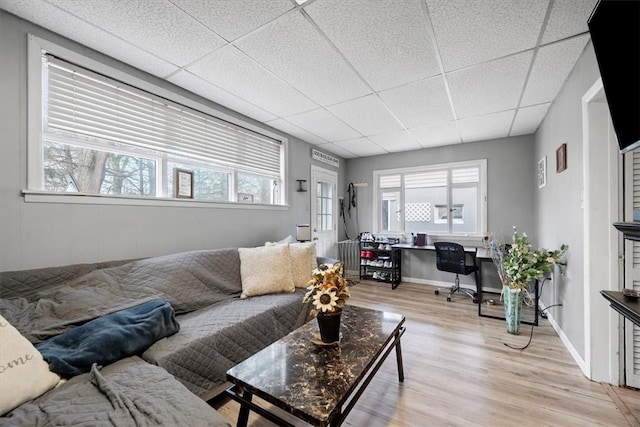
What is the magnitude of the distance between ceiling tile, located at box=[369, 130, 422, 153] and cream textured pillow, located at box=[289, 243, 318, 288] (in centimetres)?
223

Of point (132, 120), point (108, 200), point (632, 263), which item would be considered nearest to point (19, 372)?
point (108, 200)

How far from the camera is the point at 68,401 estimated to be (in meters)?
1.01

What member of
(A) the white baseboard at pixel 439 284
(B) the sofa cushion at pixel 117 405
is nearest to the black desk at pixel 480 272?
(A) the white baseboard at pixel 439 284

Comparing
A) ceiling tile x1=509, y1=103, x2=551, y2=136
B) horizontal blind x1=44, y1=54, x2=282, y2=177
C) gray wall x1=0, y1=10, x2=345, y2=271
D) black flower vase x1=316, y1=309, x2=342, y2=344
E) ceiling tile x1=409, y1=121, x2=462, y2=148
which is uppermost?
ceiling tile x1=509, y1=103, x2=551, y2=136

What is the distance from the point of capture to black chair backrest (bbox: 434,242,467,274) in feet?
12.0

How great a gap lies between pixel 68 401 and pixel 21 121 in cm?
174

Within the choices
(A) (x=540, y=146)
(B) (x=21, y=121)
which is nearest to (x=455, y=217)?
(A) (x=540, y=146)

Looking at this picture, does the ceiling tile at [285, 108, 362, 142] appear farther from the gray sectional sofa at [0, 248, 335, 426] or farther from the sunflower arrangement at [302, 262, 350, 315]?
the sunflower arrangement at [302, 262, 350, 315]

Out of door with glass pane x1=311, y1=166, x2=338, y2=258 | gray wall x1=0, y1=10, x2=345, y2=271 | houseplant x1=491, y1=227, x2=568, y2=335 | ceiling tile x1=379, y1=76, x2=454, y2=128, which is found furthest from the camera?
door with glass pane x1=311, y1=166, x2=338, y2=258

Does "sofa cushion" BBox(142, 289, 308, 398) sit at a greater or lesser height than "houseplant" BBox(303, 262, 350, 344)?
lesser

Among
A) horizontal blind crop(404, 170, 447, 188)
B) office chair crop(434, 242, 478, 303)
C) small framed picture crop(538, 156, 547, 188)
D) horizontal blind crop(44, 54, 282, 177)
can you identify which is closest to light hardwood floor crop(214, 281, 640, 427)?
office chair crop(434, 242, 478, 303)

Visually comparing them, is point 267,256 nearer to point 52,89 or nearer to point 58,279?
point 58,279

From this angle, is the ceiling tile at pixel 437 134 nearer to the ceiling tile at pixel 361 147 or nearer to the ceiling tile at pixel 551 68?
the ceiling tile at pixel 361 147

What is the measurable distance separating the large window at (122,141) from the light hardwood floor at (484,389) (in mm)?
1926
